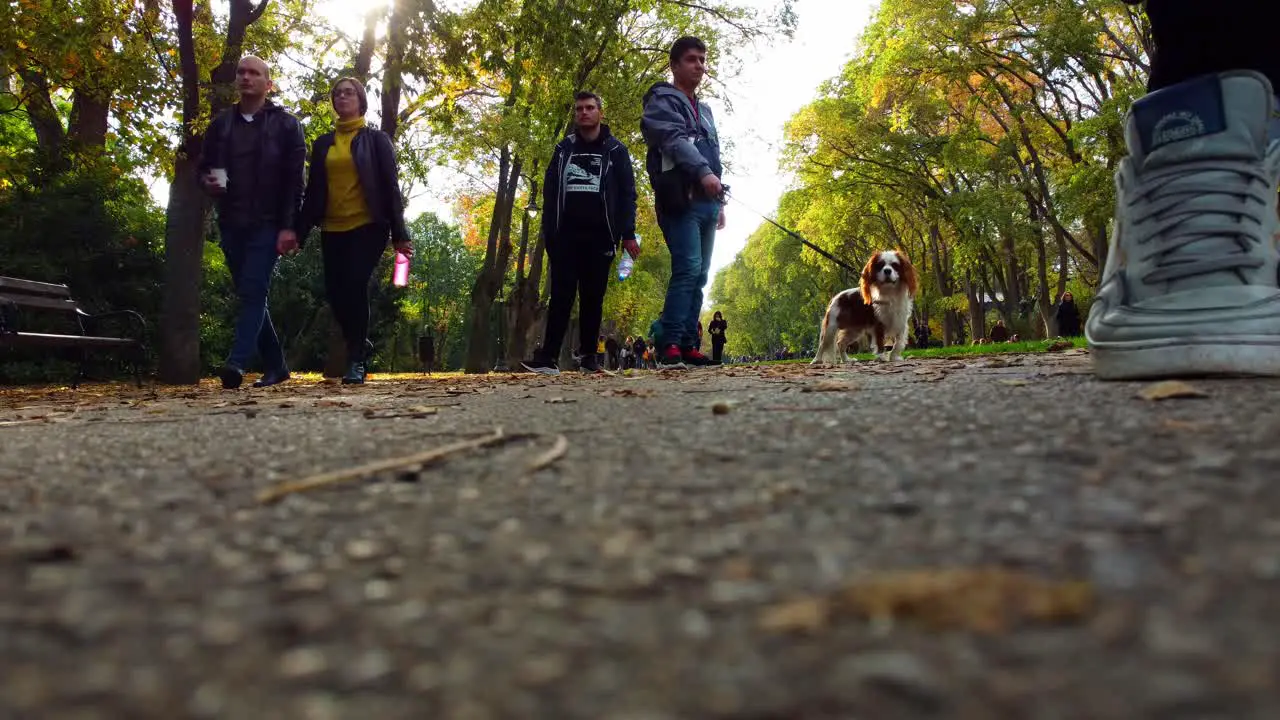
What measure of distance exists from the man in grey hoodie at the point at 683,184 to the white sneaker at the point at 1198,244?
3.72m

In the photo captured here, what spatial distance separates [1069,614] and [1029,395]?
189cm

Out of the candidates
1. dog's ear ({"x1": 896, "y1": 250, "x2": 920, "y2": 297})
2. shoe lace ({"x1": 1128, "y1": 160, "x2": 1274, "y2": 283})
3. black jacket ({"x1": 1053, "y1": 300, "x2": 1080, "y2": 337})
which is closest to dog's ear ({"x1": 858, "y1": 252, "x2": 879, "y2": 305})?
dog's ear ({"x1": 896, "y1": 250, "x2": 920, "y2": 297})

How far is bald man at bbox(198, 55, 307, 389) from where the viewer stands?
19.3 ft

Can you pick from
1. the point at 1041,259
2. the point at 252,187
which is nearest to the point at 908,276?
the point at 252,187

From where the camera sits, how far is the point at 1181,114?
2660mm

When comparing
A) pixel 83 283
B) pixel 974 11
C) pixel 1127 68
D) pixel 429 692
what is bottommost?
pixel 429 692

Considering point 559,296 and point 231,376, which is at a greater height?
point 559,296

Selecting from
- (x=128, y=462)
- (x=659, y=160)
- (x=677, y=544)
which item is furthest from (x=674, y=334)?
(x=677, y=544)

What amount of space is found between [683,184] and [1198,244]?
14.1 ft

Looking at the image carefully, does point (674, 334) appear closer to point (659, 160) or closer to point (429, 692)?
point (659, 160)

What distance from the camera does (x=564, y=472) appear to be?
1.42 m

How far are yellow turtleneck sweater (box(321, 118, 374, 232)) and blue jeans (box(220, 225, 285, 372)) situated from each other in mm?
498

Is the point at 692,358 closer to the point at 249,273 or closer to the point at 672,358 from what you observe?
the point at 672,358

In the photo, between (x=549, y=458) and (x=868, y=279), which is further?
(x=868, y=279)
